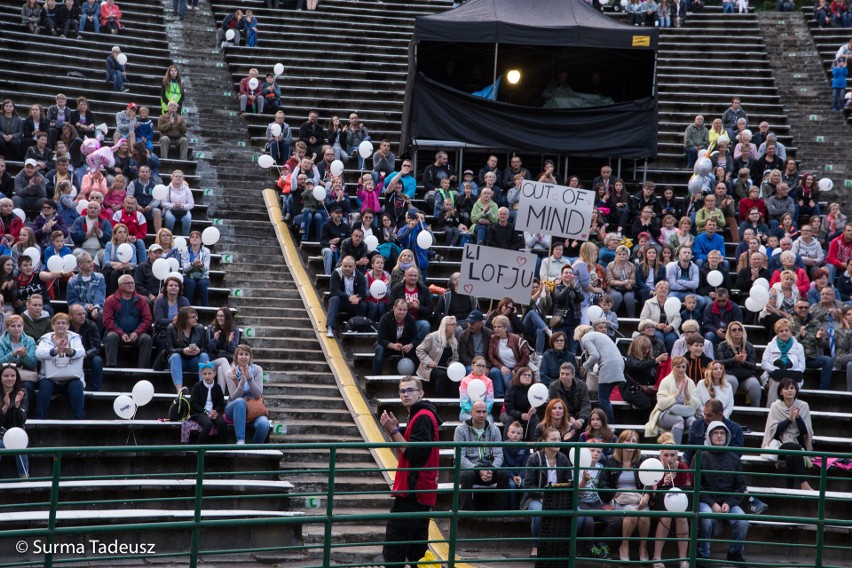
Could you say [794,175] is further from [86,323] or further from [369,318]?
[86,323]

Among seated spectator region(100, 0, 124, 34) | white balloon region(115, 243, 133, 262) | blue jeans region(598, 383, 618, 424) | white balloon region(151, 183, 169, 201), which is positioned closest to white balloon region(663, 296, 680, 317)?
blue jeans region(598, 383, 618, 424)

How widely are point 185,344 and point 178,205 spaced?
4.37 meters

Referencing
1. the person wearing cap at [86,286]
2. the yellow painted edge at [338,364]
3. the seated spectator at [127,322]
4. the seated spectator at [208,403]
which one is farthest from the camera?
the person wearing cap at [86,286]

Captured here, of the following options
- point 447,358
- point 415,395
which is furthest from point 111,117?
point 415,395

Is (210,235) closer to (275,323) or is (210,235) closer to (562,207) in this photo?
(275,323)

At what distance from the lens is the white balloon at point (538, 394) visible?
49.4 ft

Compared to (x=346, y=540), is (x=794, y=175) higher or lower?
higher

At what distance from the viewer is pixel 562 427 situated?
1478cm

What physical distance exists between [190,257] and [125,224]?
46.5 inches

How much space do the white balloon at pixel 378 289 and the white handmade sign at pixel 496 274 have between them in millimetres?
1266

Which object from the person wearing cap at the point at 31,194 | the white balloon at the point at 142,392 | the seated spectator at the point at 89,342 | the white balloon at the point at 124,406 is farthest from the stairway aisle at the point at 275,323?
the person wearing cap at the point at 31,194

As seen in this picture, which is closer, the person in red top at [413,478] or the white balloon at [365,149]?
the person in red top at [413,478]

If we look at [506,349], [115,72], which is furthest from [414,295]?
[115,72]

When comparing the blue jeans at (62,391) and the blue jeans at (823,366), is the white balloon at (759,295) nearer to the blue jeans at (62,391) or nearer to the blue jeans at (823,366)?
the blue jeans at (823,366)
